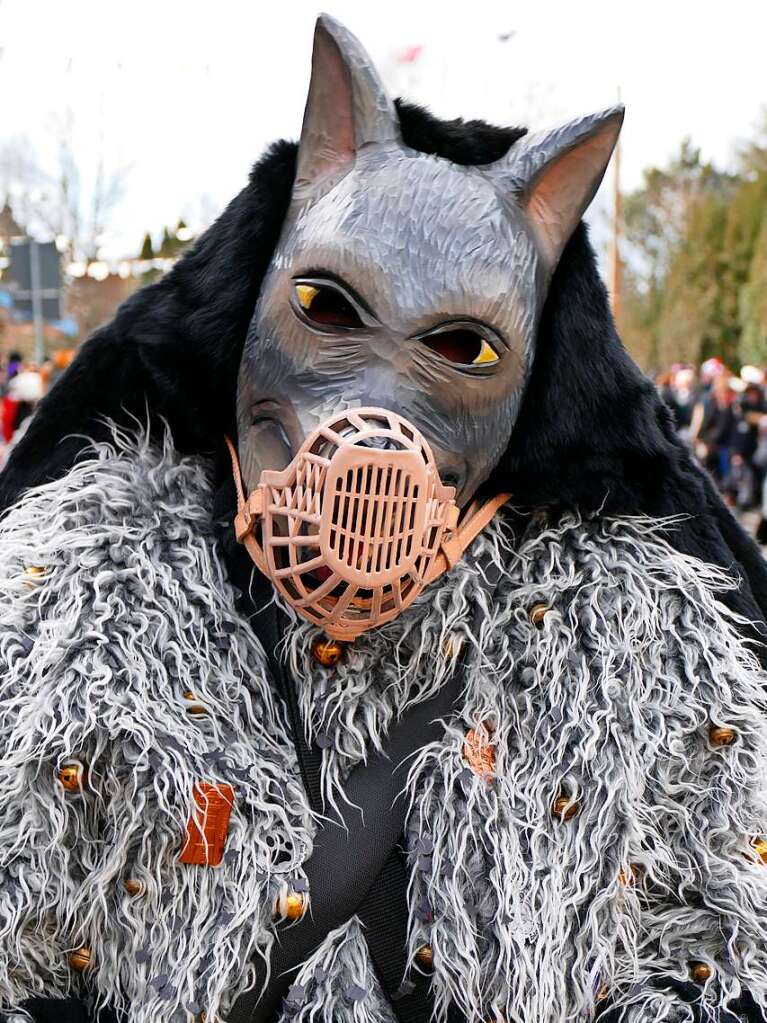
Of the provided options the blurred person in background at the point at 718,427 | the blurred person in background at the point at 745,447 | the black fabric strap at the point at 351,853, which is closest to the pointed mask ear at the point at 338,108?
the black fabric strap at the point at 351,853

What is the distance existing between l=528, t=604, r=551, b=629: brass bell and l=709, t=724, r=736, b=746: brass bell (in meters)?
0.31

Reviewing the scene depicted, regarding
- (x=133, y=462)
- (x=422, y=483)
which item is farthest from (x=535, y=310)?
(x=133, y=462)

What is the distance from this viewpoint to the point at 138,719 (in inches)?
62.7

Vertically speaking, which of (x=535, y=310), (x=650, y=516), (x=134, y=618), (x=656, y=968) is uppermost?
(x=535, y=310)

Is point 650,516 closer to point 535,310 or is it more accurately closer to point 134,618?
point 535,310

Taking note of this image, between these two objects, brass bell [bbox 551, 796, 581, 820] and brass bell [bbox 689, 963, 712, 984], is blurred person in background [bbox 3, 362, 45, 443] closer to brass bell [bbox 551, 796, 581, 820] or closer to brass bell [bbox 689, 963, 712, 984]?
brass bell [bbox 551, 796, 581, 820]

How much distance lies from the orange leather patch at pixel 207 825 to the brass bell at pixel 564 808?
484mm

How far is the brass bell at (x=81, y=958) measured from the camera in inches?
64.5

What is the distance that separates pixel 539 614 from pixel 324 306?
58 centimetres

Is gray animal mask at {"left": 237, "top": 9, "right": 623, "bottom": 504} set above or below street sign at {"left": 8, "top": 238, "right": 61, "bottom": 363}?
above

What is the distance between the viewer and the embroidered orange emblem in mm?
1736

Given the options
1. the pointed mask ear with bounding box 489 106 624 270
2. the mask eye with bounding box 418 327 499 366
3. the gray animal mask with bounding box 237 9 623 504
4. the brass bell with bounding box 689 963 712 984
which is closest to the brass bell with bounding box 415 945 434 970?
the brass bell with bounding box 689 963 712 984

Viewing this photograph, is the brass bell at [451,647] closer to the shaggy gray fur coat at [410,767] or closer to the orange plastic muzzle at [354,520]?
the shaggy gray fur coat at [410,767]

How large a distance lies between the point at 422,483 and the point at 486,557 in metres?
0.30
